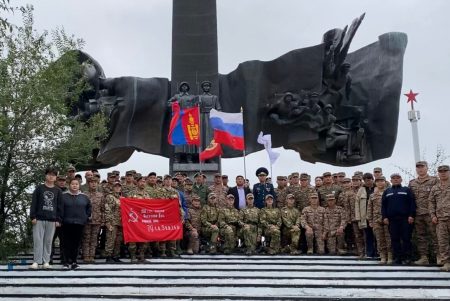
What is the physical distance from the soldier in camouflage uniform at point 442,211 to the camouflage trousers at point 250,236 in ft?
11.0

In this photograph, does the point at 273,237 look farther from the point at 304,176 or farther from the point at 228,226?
the point at 304,176

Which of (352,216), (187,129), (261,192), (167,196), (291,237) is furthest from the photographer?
(187,129)

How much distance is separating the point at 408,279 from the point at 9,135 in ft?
20.5

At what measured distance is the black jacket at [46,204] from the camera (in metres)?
9.34

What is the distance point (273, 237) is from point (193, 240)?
152cm

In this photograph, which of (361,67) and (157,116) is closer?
(157,116)

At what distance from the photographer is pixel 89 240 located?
10477 mm

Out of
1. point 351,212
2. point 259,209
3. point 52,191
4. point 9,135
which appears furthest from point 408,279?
point 9,135

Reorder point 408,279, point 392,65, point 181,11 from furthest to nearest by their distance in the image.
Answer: point 392,65, point 181,11, point 408,279

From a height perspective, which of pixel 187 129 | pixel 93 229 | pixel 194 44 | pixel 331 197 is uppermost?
pixel 194 44

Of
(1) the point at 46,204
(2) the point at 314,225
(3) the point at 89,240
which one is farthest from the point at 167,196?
(2) the point at 314,225

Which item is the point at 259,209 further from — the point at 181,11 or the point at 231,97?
the point at 181,11

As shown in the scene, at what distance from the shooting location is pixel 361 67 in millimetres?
20422

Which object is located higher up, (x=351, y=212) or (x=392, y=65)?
(x=392, y=65)
